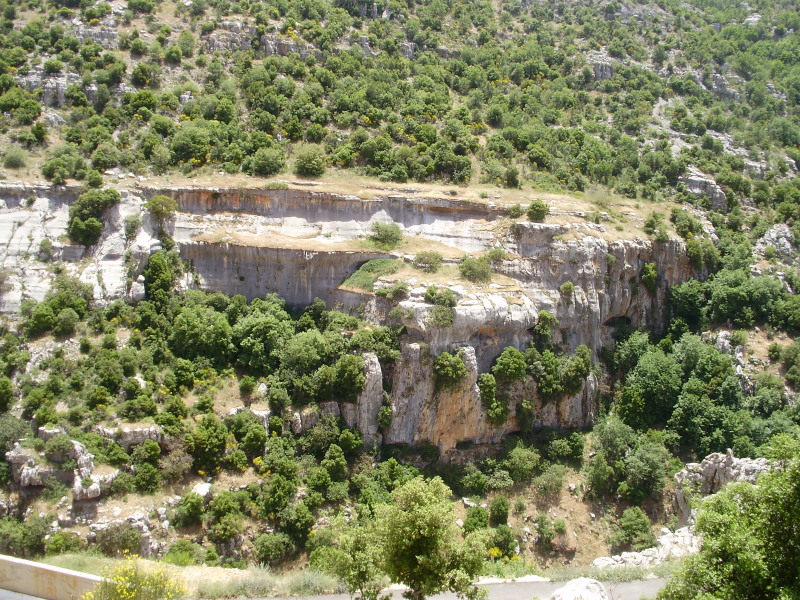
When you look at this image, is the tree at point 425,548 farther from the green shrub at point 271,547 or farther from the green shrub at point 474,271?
the green shrub at point 474,271

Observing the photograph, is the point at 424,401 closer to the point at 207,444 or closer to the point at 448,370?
the point at 448,370

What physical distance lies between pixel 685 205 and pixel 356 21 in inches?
1611

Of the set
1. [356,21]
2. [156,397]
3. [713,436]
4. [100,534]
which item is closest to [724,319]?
[713,436]

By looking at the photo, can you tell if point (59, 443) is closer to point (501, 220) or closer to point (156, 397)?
point (156, 397)

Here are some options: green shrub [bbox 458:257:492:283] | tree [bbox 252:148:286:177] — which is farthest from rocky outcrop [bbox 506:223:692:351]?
tree [bbox 252:148:286:177]

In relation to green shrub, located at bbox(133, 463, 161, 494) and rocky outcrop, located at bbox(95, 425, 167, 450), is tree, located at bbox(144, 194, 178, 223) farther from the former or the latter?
green shrub, located at bbox(133, 463, 161, 494)

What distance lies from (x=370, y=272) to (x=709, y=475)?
23677 millimetres

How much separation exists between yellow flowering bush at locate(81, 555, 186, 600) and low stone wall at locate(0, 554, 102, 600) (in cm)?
51

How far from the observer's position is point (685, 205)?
54.8 meters

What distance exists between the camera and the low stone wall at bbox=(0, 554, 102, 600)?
749 inches

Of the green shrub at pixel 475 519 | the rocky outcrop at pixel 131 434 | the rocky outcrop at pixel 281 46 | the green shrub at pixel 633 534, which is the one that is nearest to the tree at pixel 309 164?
the rocky outcrop at pixel 281 46

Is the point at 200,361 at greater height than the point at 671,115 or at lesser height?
lesser

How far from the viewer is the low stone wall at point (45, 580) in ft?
62.4

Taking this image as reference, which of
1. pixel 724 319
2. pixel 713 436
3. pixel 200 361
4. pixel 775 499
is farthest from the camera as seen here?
pixel 724 319
